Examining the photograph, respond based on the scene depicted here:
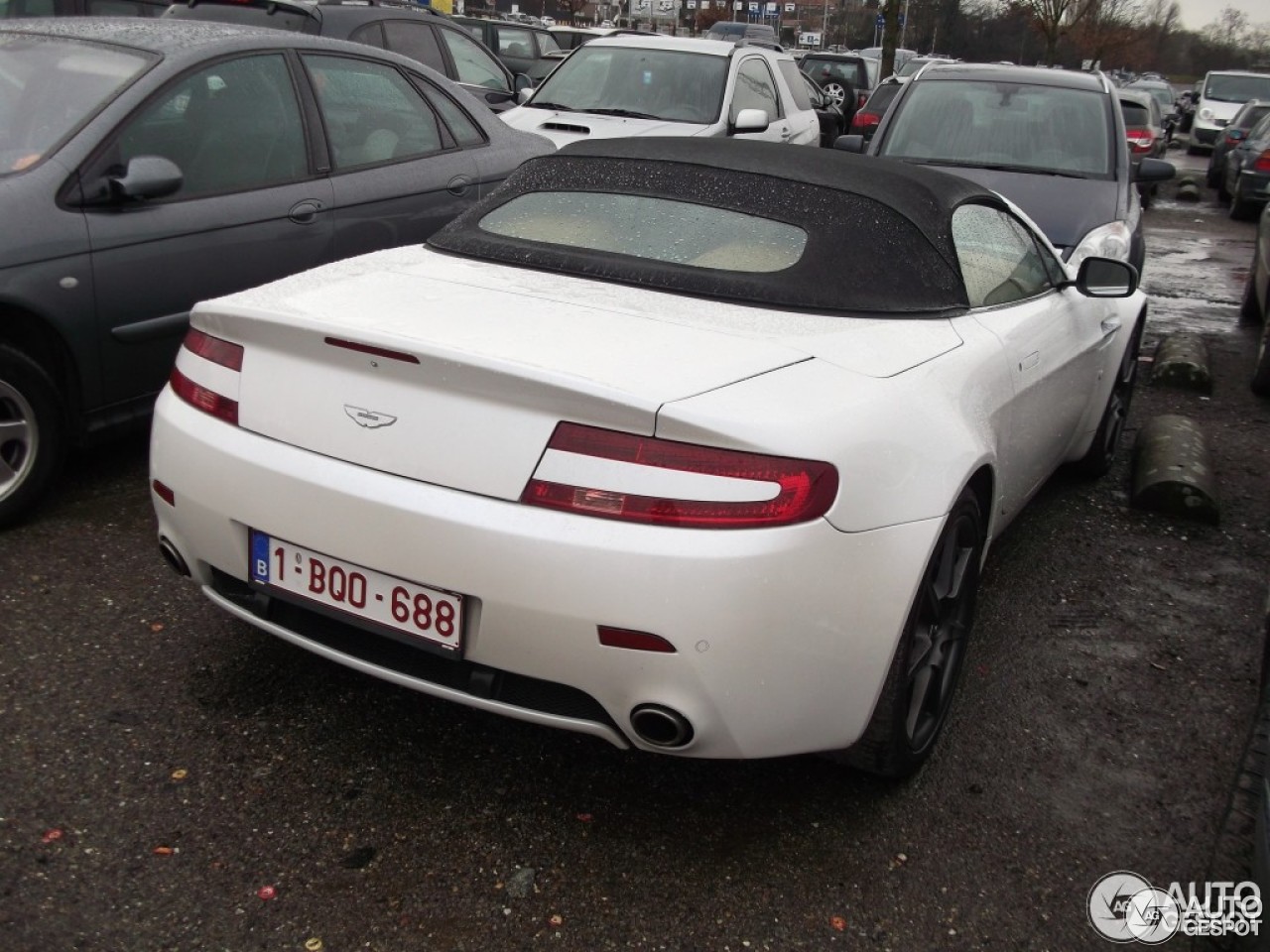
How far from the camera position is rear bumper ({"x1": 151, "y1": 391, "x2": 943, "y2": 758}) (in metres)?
2.27

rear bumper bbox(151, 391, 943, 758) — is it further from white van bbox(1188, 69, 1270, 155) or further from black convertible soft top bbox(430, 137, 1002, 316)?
white van bbox(1188, 69, 1270, 155)

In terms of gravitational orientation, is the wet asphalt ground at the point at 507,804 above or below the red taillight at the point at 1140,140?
below

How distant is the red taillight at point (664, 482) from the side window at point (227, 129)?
105 inches

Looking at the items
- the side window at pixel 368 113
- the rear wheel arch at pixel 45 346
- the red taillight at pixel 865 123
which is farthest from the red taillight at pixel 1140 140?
the rear wheel arch at pixel 45 346

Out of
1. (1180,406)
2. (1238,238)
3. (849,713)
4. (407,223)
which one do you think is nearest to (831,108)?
(1238,238)

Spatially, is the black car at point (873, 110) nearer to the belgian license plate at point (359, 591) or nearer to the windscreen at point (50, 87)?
the windscreen at point (50, 87)

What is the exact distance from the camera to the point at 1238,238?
587 inches

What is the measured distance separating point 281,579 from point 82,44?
2.98 m

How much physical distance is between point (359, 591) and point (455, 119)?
3.83 metres

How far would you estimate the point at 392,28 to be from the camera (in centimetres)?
931

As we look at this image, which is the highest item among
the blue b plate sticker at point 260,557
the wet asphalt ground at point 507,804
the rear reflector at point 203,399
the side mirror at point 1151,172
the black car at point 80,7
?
the black car at point 80,7

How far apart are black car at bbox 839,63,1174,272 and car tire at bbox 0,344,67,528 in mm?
4966

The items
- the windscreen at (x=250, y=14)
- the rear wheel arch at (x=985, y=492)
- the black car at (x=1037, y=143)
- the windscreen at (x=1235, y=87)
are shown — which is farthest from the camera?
the windscreen at (x=1235, y=87)

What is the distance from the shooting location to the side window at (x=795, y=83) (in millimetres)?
10758
